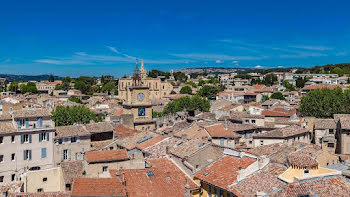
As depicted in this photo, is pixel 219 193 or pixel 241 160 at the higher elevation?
pixel 241 160

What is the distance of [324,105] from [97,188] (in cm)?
5368

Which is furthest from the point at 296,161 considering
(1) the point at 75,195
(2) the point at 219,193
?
(1) the point at 75,195

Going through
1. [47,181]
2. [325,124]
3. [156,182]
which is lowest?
[47,181]

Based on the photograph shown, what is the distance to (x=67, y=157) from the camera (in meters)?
38.6

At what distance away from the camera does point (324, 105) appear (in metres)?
64.6

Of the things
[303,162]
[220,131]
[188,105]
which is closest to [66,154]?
[220,131]

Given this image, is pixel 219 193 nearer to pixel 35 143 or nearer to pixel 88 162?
pixel 88 162

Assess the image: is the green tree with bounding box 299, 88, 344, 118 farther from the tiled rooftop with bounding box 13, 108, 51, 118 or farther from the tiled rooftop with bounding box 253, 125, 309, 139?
the tiled rooftop with bounding box 13, 108, 51, 118

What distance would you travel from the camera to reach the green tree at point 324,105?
206 feet

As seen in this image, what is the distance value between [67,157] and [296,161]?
85.8 feet

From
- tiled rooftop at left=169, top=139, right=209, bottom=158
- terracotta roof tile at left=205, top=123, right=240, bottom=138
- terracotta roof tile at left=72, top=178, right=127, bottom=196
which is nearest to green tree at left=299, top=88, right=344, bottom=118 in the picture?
terracotta roof tile at left=205, top=123, right=240, bottom=138

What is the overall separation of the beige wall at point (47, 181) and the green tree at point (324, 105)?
49963mm

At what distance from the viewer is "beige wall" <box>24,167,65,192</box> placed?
26.6 m

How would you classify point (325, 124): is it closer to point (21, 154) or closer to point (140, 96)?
point (140, 96)
